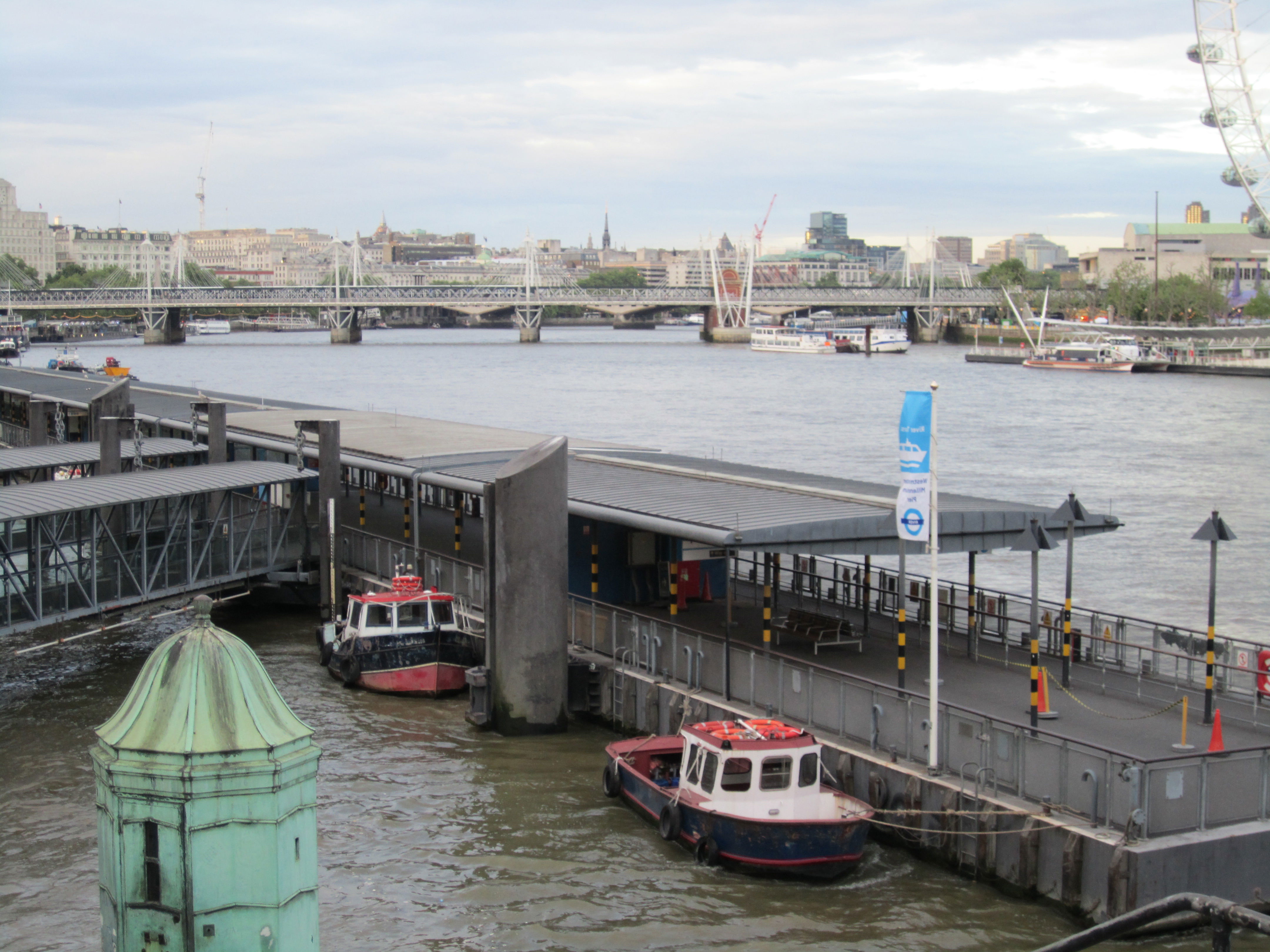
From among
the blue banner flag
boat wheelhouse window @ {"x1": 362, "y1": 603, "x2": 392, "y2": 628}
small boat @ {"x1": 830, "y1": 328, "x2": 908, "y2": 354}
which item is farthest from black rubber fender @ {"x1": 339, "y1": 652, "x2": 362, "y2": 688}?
small boat @ {"x1": 830, "y1": 328, "x2": 908, "y2": 354}

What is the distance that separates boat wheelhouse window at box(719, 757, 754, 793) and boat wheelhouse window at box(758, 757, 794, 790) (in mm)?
159

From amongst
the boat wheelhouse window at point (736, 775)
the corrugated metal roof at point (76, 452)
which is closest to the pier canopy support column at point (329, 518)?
the corrugated metal roof at point (76, 452)

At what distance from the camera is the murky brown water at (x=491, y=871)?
16453mm

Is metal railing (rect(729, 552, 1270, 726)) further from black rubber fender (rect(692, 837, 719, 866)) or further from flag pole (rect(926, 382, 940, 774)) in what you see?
black rubber fender (rect(692, 837, 719, 866))

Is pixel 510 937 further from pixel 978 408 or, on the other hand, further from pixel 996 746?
pixel 978 408

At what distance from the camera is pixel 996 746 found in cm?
1697

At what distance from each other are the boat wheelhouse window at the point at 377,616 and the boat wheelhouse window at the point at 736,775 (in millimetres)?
10978

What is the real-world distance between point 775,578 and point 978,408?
2993 inches

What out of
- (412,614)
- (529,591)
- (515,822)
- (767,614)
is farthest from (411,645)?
(767,614)

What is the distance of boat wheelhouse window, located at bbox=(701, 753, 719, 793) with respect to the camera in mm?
17734

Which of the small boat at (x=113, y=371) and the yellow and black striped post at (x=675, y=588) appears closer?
the yellow and black striped post at (x=675, y=588)

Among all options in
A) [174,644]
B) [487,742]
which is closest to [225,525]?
[487,742]

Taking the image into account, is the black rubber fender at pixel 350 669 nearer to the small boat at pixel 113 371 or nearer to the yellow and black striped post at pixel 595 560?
the yellow and black striped post at pixel 595 560

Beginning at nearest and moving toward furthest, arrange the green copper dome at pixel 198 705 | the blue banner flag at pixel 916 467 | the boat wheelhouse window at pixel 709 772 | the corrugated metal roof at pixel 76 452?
the green copper dome at pixel 198 705
the boat wheelhouse window at pixel 709 772
the blue banner flag at pixel 916 467
the corrugated metal roof at pixel 76 452
